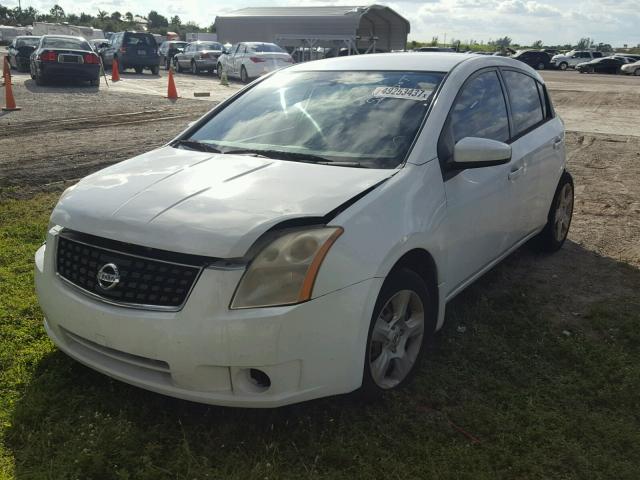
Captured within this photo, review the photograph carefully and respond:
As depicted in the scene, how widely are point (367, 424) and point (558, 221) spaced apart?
3120 millimetres

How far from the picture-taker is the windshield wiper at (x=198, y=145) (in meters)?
3.49

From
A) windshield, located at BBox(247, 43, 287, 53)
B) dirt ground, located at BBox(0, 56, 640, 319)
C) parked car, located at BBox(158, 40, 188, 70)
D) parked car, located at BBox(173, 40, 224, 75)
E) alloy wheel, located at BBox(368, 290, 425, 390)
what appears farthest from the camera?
parked car, located at BBox(158, 40, 188, 70)

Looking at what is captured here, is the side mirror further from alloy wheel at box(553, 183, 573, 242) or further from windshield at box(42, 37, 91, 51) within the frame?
windshield at box(42, 37, 91, 51)

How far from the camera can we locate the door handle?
389cm

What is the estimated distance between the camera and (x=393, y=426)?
276cm

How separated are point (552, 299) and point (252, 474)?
2.74 meters

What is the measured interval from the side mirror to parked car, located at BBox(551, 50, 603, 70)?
48336mm

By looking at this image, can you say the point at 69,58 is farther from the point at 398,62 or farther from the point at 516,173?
the point at 516,173

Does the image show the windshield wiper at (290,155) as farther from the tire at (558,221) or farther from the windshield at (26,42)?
the windshield at (26,42)

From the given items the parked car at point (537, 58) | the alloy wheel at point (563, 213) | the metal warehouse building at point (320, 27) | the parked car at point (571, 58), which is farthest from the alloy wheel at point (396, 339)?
the parked car at point (571, 58)

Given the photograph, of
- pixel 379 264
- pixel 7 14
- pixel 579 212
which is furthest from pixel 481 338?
pixel 7 14

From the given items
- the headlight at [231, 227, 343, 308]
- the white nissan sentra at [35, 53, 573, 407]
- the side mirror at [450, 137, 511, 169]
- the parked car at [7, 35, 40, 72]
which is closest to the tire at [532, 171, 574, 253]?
the white nissan sentra at [35, 53, 573, 407]

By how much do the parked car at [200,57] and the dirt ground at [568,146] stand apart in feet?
34.8

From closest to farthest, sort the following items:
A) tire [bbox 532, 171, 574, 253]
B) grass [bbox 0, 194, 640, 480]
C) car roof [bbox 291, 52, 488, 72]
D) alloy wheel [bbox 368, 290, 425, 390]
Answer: grass [bbox 0, 194, 640, 480], alloy wheel [bbox 368, 290, 425, 390], car roof [bbox 291, 52, 488, 72], tire [bbox 532, 171, 574, 253]
